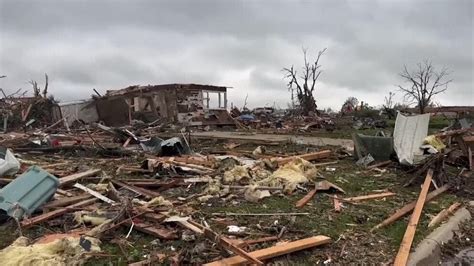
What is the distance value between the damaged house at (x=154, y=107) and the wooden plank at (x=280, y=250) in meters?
23.8

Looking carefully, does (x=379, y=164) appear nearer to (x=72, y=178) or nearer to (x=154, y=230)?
(x=72, y=178)

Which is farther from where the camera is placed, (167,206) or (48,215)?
(167,206)

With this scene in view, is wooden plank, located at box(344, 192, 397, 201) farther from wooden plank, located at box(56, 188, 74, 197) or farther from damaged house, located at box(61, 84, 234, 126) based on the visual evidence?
damaged house, located at box(61, 84, 234, 126)

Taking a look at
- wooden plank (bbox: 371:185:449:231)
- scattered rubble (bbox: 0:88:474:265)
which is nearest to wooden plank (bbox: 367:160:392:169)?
scattered rubble (bbox: 0:88:474:265)

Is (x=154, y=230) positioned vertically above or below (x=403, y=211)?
above

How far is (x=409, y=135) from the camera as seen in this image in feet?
35.1

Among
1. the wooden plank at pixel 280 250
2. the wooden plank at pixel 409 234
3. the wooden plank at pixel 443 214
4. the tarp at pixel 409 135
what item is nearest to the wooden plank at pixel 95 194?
the wooden plank at pixel 280 250

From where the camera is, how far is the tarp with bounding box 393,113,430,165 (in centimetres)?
1037

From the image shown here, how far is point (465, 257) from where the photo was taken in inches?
214

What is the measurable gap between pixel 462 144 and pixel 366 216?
580cm

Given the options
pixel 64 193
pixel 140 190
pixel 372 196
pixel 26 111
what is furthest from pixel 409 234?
pixel 26 111

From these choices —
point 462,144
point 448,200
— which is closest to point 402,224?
point 448,200

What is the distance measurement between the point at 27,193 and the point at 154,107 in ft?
80.5

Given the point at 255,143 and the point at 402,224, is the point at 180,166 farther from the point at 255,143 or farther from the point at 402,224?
the point at 255,143
